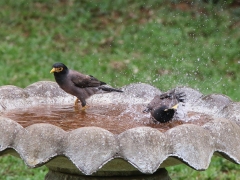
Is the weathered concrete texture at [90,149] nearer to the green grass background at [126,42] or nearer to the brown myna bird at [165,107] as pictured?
the brown myna bird at [165,107]

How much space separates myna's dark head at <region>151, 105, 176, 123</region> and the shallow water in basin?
50 millimetres

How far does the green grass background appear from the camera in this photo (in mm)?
9859

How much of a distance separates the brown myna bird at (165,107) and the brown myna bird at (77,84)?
0.79 meters

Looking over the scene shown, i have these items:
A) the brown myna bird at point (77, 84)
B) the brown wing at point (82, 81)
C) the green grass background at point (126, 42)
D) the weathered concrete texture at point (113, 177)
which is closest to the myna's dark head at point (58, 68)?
the brown myna bird at point (77, 84)

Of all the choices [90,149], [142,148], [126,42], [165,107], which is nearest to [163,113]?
[165,107]

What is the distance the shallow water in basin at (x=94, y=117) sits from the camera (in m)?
4.34

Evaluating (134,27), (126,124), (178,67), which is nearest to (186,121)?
A: (126,124)

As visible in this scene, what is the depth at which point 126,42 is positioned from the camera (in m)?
11.8

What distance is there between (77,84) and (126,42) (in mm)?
6849

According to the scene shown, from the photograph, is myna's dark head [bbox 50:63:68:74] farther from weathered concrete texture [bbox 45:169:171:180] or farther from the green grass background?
the green grass background

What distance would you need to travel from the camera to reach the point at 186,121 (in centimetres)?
454

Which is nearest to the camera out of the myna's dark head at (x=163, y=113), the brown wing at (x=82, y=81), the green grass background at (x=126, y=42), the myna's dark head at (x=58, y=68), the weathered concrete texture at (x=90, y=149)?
the weathered concrete texture at (x=90, y=149)

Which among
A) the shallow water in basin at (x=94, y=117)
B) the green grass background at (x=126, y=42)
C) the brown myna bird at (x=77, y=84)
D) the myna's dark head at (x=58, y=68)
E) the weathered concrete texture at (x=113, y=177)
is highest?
the myna's dark head at (x=58, y=68)

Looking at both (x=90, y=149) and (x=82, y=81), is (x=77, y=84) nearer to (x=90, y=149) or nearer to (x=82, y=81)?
(x=82, y=81)
